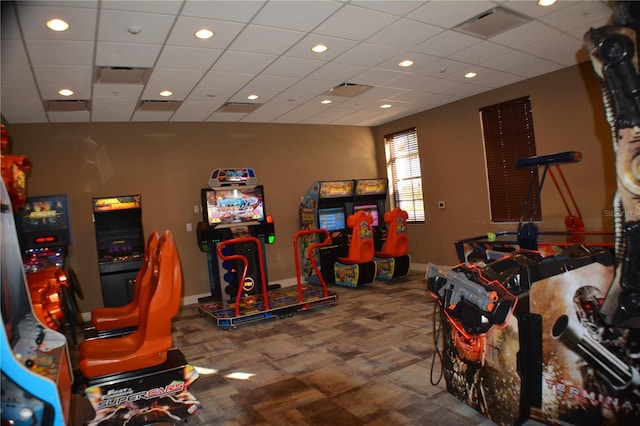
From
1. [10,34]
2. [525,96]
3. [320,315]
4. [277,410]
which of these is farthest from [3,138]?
[525,96]

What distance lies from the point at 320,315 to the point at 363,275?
1592 mm

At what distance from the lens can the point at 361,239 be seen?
6703mm

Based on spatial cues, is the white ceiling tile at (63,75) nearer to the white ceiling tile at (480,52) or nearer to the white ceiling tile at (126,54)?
the white ceiling tile at (126,54)

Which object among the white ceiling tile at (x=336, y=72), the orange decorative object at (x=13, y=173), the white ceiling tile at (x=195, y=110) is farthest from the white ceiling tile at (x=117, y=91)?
the white ceiling tile at (x=336, y=72)

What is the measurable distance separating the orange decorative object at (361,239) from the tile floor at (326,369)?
4.05ft

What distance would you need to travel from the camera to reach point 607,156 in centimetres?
526

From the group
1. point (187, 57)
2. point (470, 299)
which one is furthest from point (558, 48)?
point (187, 57)

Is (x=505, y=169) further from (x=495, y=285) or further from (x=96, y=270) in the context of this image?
(x=96, y=270)

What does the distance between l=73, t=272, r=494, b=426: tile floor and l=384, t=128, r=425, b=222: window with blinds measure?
2887 millimetres

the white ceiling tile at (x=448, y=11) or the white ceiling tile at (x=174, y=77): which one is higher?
the white ceiling tile at (x=174, y=77)

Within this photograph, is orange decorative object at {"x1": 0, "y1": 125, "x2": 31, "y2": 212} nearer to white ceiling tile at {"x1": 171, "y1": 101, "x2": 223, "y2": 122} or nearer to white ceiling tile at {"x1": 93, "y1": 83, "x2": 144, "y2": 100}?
white ceiling tile at {"x1": 93, "y1": 83, "x2": 144, "y2": 100}

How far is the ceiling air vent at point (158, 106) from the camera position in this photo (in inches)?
221

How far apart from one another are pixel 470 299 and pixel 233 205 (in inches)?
187

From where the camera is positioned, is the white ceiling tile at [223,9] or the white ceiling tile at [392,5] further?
the white ceiling tile at [392,5]
